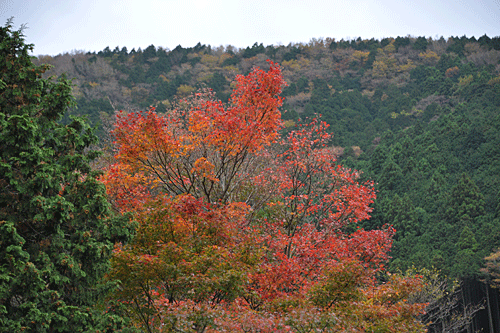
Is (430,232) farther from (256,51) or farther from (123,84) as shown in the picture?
(256,51)

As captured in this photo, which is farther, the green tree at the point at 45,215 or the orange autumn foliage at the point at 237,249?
the orange autumn foliage at the point at 237,249

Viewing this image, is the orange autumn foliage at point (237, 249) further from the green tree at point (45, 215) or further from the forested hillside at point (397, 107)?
the forested hillside at point (397, 107)

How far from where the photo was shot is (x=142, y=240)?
9.67 meters

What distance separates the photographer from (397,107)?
4547cm

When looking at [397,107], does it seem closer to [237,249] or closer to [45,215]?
[237,249]

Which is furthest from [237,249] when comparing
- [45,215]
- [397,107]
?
[397,107]

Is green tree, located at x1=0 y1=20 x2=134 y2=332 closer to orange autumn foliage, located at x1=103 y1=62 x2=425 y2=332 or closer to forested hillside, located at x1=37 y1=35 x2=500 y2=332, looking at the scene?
orange autumn foliage, located at x1=103 y1=62 x2=425 y2=332

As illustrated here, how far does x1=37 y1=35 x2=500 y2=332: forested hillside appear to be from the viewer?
26.6 metres

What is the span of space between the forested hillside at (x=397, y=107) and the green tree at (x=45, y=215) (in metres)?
8.31

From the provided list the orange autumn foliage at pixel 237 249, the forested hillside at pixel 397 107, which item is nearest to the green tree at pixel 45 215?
the orange autumn foliage at pixel 237 249

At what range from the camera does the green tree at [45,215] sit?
722cm

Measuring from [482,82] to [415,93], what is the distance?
7317 mm

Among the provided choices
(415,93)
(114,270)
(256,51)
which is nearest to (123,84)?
(256,51)

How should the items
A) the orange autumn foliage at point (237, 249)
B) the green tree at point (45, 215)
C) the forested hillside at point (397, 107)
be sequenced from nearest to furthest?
the green tree at point (45, 215)
the orange autumn foliage at point (237, 249)
the forested hillside at point (397, 107)
